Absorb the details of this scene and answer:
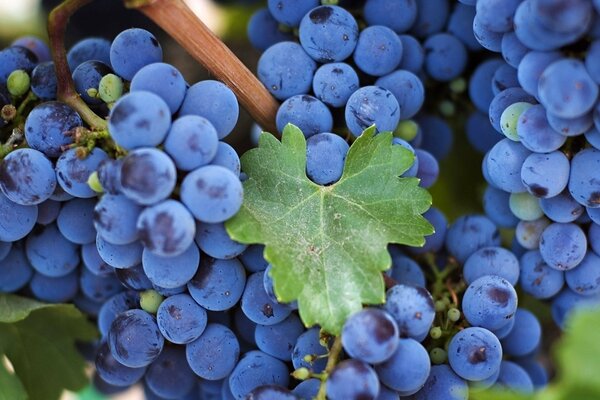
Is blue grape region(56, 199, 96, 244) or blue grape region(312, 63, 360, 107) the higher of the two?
blue grape region(56, 199, 96, 244)

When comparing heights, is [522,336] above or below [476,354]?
below

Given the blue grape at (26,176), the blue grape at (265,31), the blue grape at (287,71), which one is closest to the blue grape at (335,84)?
the blue grape at (287,71)

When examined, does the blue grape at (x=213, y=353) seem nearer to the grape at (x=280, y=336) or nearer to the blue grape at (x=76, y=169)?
the grape at (x=280, y=336)

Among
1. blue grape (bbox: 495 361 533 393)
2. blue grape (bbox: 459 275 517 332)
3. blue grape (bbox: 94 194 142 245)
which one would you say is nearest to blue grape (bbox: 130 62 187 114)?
blue grape (bbox: 94 194 142 245)

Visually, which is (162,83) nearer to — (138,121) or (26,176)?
(138,121)

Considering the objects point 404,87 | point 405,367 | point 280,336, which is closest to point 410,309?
point 405,367

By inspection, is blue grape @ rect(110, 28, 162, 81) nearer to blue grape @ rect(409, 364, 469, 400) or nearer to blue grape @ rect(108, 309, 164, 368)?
blue grape @ rect(108, 309, 164, 368)
